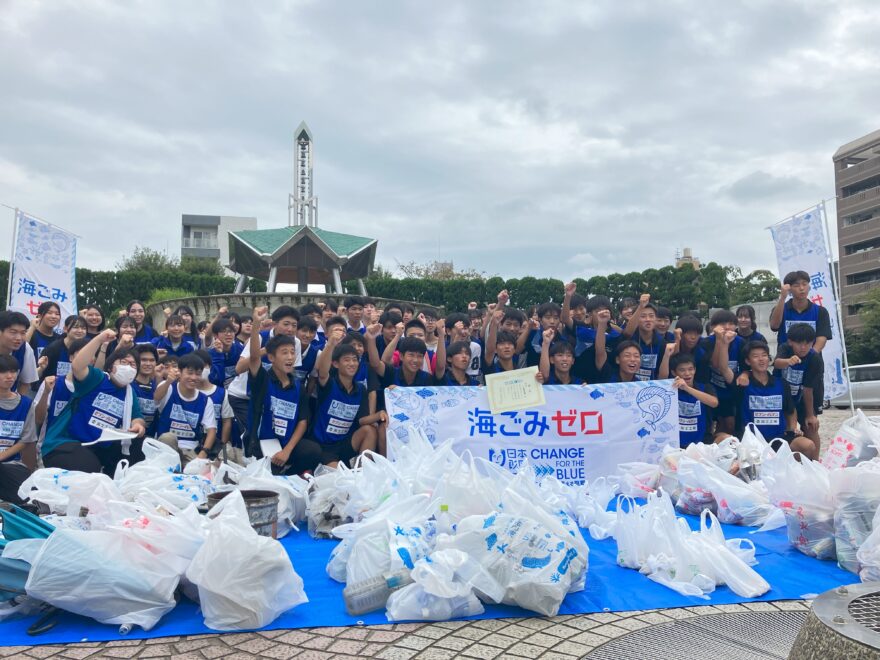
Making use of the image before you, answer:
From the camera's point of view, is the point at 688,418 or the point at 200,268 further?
the point at 200,268

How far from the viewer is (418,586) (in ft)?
9.96

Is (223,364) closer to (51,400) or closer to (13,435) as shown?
(51,400)

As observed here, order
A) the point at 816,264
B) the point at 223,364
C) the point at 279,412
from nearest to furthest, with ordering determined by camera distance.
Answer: the point at 279,412 < the point at 223,364 < the point at 816,264

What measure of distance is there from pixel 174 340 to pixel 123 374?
1.99 meters

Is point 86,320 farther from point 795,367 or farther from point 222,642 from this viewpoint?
point 795,367

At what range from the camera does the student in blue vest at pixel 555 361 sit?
608 centimetres

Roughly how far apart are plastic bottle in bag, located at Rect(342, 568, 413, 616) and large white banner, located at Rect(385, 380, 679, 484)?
8.40 feet

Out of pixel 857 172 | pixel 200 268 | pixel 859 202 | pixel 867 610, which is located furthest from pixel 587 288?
pixel 857 172

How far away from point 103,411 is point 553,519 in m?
4.07

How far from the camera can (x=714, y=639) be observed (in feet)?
9.17

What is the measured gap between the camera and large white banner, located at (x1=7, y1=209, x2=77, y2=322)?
27.4ft

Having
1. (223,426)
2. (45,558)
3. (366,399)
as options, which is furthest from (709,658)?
(223,426)

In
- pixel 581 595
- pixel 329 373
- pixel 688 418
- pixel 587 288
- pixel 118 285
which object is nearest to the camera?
pixel 581 595

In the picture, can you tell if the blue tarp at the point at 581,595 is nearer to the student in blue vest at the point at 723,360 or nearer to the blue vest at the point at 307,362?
the student in blue vest at the point at 723,360
